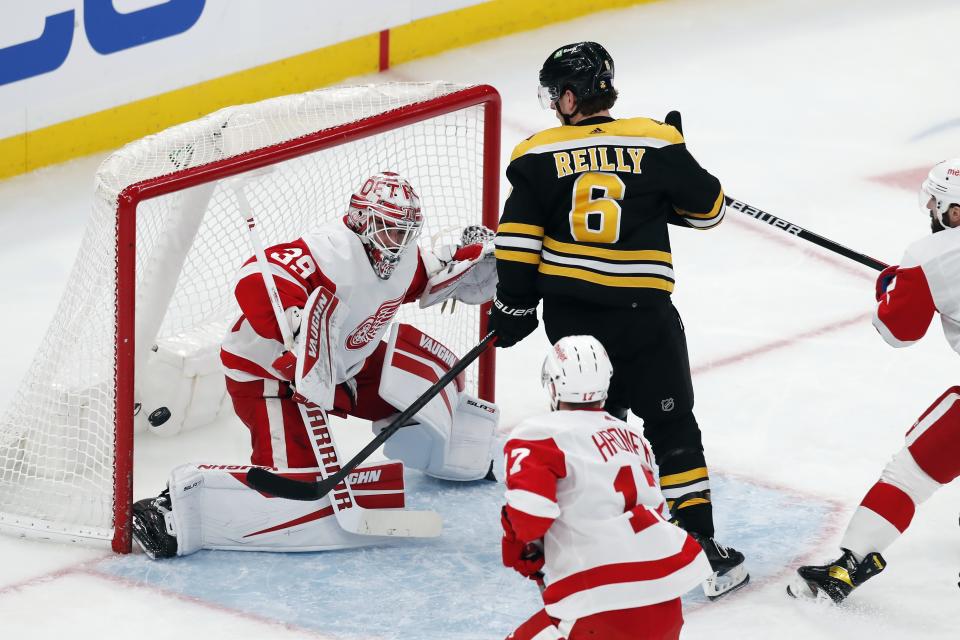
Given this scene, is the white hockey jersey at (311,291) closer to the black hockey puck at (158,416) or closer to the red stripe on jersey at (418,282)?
the red stripe on jersey at (418,282)

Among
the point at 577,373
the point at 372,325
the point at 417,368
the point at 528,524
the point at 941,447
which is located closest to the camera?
the point at 528,524

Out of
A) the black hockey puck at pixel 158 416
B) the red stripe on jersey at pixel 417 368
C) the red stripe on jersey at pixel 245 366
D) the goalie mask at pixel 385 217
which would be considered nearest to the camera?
the goalie mask at pixel 385 217

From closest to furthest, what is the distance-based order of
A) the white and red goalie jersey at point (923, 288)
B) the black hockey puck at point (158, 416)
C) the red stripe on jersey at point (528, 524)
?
the red stripe on jersey at point (528, 524) < the white and red goalie jersey at point (923, 288) < the black hockey puck at point (158, 416)

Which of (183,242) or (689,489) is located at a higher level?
(183,242)

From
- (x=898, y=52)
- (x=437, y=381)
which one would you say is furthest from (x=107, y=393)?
(x=898, y=52)

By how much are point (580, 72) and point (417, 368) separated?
2.72ft

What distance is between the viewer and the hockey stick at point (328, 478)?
3.34 meters

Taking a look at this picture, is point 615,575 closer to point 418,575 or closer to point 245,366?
point 418,575

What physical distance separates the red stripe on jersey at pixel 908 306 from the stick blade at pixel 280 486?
1176mm

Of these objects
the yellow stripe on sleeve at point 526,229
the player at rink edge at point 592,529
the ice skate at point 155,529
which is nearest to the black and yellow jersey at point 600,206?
the yellow stripe on sleeve at point 526,229

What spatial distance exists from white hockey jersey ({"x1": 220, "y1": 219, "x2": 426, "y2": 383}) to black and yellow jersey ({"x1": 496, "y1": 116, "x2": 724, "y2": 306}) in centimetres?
35

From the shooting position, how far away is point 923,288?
315 cm

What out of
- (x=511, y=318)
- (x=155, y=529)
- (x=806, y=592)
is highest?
(x=511, y=318)

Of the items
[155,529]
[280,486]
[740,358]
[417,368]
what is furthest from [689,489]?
[740,358]
